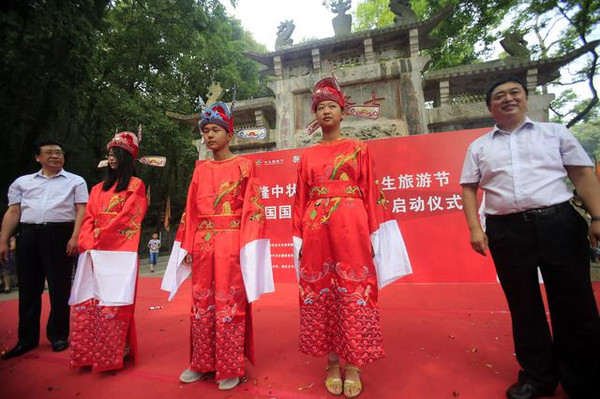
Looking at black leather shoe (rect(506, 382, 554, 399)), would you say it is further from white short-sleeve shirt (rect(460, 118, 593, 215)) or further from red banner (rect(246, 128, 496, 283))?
red banner (rect(246, 128, 496, 283))

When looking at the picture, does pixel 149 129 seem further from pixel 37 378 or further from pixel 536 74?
pixel 536 74

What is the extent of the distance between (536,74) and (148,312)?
9.23 meters

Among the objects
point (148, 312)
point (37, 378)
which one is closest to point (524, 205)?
point (37, 378)

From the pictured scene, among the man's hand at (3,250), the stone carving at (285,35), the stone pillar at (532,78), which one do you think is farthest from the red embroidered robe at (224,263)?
the stone pillar at (532,78)

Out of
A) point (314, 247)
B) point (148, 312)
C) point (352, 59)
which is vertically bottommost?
point (148, 312)

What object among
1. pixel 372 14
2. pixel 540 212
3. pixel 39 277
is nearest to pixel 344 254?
pixel 540 212

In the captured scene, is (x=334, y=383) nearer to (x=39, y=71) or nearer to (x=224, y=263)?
(x=224, y=263)

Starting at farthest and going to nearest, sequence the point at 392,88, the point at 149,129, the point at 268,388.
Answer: the point at 149,129
the point at 392,88
the point at 268,388

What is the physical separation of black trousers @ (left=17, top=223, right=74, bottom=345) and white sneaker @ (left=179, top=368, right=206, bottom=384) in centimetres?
140

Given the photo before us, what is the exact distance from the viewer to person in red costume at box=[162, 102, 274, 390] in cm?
178

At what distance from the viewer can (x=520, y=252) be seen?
1551 mm

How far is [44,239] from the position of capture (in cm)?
247

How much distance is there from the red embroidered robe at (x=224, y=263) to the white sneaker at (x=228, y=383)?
0.05m

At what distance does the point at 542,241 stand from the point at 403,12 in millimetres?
7540
